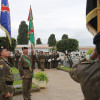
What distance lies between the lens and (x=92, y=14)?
1901 mm

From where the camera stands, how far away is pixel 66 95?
6.61m

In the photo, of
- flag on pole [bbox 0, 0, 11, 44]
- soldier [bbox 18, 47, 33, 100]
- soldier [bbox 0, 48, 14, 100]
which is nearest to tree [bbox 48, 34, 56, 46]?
flag on pole [bbox 0, 0, 11, 44]

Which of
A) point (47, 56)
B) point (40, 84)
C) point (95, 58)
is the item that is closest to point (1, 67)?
point (95, 58)

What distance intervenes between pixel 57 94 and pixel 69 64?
395 inches

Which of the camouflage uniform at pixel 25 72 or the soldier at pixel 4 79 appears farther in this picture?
the camouflage uniform at pixel 25 72

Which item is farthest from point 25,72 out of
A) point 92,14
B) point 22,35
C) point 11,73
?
point 22,35

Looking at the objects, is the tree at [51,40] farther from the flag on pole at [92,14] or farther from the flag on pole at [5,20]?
the flag on pole at [92,14]

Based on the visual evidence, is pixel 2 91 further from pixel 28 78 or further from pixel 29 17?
pixel 29 17

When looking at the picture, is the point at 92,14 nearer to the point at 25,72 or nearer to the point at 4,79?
the point at 4,79

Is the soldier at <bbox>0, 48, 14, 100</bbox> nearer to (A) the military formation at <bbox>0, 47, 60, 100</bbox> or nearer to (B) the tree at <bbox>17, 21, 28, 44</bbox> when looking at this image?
(A) the military formation at <bbox>0, 47, 60, 100</bbox>

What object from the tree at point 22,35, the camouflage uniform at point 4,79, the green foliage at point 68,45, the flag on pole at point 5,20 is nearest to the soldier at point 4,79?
the camouflage uniform at point 4,79

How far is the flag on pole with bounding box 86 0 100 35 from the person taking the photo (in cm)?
188

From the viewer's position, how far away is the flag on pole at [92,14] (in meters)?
1.88

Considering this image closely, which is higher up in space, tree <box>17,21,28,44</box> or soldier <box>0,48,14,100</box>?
tree <box>17,21,28,44</box>
